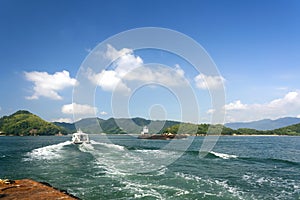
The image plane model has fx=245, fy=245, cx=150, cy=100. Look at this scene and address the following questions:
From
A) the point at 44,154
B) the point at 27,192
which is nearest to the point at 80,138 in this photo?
the point at 44,154

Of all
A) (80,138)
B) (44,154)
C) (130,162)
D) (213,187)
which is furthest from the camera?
(80,138)

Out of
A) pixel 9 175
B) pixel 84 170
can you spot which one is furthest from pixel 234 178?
pixel 9 175

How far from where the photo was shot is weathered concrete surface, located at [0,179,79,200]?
36.3 feet

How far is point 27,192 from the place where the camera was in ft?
39.2

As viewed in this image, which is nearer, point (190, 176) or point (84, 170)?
point (190, 176)

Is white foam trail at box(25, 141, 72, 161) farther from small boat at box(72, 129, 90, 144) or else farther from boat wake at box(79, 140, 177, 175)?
small boat at box(72, 129, 90, 144)

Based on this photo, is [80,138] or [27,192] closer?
[27,192]

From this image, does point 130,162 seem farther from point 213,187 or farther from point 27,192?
point 27,192

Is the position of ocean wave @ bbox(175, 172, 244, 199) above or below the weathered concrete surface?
below

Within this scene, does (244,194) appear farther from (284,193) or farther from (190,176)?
(190,176)

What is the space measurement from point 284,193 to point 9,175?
2441 centimetres

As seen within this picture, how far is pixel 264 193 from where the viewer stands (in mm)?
17688

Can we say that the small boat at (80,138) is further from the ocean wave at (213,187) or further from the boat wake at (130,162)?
the ocean wave at (213,187)

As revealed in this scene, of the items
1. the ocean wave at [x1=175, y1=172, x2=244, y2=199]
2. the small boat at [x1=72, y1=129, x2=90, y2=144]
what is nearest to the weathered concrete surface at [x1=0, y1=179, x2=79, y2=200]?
the ocean wave at [x1=175, y1=172, x2=244, y2=199]
